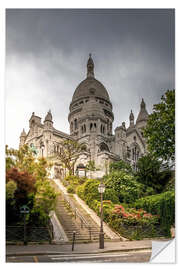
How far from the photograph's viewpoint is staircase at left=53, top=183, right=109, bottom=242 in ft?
30.7

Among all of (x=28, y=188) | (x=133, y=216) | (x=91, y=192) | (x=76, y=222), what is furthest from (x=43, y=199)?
(x=91, y=192)

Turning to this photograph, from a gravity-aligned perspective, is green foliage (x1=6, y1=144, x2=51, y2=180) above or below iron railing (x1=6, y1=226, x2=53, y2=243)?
above

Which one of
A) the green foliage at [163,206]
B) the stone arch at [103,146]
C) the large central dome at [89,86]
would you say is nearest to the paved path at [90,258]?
the green foliage at [163,206]

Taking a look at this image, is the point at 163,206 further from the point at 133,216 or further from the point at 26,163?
the point at 26,163

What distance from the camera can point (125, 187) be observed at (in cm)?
1345

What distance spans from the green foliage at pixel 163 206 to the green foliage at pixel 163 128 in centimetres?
169

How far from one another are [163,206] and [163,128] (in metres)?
3.26

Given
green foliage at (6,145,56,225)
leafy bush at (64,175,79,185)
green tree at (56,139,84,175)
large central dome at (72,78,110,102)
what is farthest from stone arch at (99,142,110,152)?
green foliage at (6,145,56,225)

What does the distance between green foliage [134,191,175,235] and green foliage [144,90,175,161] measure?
1.69 m

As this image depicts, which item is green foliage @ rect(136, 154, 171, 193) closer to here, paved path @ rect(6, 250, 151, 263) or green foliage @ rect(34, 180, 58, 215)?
paved path @ rect(6, 250, 151, 263)

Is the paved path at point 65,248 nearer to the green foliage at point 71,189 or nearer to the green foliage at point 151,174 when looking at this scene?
the green foliage at point 71,189

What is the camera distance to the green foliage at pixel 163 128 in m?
9.74

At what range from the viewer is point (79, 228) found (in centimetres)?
1004
